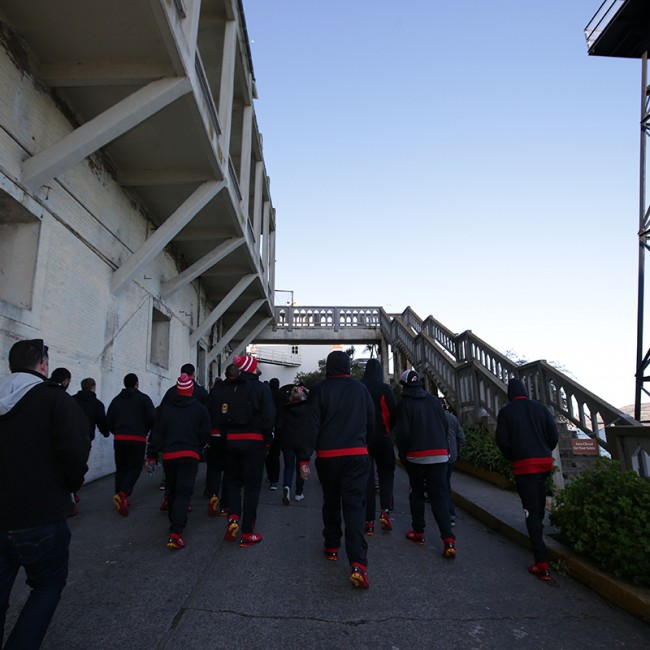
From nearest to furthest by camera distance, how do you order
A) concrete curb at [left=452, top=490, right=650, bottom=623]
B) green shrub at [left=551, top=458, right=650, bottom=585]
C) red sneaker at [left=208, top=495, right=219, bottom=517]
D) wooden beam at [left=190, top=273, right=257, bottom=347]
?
concrete curb at [left=452, top=490, right=650, bottom=623] → green shrub at [left=551, top=458, right=650, bottom=585] → red sneaker at [left=208, top=495, right=219, bottom=517] → wooden beam at [left=190, top=273, right=257, bottom=347]

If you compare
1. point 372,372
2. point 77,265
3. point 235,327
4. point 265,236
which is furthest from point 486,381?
point 265,236

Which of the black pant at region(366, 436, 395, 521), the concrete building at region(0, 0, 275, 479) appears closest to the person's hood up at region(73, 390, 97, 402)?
the concrete building at region(0, 0, 275, 479)

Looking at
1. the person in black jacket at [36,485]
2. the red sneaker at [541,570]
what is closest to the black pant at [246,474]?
the person in black jacket at [36,485]

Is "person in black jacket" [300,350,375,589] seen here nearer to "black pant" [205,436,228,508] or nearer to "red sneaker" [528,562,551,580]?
"red sneaker" [528,562,551,580]

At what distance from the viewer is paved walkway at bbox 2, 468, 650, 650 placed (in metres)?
2.83

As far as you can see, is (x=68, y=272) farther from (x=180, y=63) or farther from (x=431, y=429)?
(x=431, y=429)

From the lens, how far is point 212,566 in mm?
3975

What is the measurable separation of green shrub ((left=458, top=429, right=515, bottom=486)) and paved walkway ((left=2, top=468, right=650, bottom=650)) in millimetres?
2171

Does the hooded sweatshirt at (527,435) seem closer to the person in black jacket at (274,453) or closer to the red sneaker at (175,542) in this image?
the red sneaker at (175,542)

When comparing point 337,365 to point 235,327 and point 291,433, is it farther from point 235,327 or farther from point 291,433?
point 235,327

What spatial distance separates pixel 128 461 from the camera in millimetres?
5930

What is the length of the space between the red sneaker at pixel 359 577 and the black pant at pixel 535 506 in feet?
5.10

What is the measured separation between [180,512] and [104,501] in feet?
8.53

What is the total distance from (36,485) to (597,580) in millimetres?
4014
